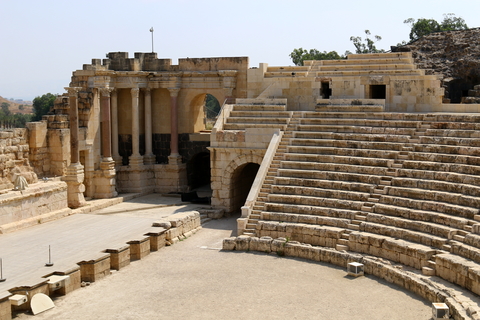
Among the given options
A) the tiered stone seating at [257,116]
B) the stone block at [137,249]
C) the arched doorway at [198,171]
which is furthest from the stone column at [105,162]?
the stone block at [137,249]

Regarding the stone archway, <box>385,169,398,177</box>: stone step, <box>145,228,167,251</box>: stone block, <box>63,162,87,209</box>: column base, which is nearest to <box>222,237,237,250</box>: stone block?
<box>145,228,167,251</box>: stone block

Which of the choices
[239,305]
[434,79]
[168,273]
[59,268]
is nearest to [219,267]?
[168,273]

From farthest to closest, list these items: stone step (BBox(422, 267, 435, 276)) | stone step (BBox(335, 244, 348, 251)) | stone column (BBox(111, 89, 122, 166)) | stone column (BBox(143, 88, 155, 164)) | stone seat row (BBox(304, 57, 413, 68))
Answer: stone column (BBox(143, 88, 155, 164)) < stone column (BBox(111, 89, 122, 166)) < stone seat row (BBox(304, 57, 413, 68)) < stone step (BBox(335, 244, 348, 251)) < stone step (BBox(422, 267, 435, 276))

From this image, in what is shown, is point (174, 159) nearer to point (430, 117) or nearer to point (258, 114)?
point (258, 114)

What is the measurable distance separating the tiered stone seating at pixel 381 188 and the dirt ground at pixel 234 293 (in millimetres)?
1179

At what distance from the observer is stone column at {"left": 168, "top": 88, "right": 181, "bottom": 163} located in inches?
1089

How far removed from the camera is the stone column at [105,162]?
84.9ft

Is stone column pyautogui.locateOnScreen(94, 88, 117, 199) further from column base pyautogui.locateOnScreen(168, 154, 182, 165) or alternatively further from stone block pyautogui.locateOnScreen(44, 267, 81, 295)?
stone block pyautogui.locateOnScreen(44, 267, 81, 295)

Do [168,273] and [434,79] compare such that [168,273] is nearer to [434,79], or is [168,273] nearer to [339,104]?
[339,104]

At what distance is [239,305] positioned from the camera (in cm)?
1461

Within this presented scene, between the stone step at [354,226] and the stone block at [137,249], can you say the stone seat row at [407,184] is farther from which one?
the stone block at [137,249]

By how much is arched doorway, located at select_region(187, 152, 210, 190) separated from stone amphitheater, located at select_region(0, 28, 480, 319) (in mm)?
88

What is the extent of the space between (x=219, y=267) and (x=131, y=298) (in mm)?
2924

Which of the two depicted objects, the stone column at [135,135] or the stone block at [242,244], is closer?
the stone block at [242,244]
